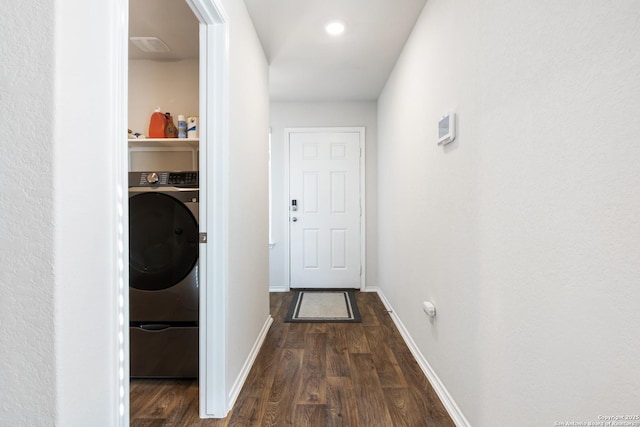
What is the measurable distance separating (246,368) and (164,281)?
2.43 ft

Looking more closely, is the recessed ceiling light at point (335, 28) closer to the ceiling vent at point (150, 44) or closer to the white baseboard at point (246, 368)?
the ceiling vent at point (150, 44)

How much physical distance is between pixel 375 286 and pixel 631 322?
3.51 metres

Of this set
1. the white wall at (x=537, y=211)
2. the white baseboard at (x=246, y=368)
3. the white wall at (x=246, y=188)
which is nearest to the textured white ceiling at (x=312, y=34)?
the white wall at (x=246, y=188)

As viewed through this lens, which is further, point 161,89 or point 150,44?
point 161,89

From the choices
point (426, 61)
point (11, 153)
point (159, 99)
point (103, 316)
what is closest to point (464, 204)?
point (426, 61)

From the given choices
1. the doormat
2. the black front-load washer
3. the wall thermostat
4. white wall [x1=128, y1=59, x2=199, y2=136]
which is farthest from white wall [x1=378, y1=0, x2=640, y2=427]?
white wall [x1=128, y1=59, x2=199, y2=136]

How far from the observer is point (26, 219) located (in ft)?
2.10

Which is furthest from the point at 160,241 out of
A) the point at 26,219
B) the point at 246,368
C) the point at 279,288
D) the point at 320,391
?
the point at 279,288

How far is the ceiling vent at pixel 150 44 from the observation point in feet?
7.52

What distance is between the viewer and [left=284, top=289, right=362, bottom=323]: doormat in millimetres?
3084

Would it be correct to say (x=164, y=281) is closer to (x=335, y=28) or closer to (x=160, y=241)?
(x=160, y=241)

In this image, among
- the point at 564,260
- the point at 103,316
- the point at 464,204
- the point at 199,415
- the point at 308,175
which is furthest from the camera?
the point at 308,175

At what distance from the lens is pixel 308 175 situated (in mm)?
4125

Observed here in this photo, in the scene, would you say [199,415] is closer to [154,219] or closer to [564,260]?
[154,219]
